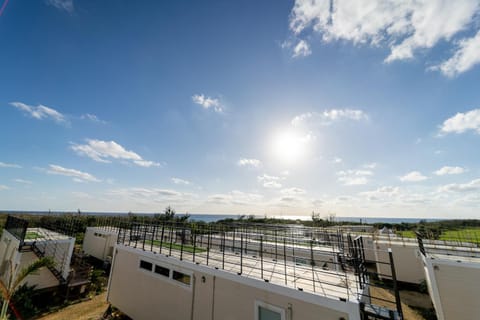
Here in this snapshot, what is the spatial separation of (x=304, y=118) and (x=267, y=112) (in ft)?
6.81

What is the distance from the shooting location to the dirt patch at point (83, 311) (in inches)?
335

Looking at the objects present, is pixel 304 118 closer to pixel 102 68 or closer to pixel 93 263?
pixel 102 68

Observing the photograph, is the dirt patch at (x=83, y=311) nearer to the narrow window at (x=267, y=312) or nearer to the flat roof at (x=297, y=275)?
the flat roof at (x=297, y=275)

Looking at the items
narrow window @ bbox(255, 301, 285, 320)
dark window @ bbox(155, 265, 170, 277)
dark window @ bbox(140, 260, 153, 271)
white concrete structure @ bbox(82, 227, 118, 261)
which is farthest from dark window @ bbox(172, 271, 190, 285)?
white concrete structure @ bbox(82, 227, 118, 261)

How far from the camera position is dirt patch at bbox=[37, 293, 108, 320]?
335 inches

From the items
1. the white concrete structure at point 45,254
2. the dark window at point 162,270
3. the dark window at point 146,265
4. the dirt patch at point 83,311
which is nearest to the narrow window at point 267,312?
the dark window at point 162,270

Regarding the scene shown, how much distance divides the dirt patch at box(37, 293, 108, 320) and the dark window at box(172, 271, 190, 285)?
5.44m

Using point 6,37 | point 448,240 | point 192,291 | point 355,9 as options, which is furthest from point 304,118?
point 6,37

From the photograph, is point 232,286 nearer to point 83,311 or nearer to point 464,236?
point 83,311

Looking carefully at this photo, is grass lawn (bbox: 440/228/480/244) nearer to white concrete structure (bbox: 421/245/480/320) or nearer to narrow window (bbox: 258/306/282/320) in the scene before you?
white concrete structure (bbox: 421/245/480/320)

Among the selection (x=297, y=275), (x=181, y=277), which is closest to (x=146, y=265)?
(x=181, y=277)

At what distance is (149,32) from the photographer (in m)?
7.95

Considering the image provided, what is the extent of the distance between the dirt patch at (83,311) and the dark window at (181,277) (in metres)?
5.44

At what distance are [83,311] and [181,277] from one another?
23.5 ft
